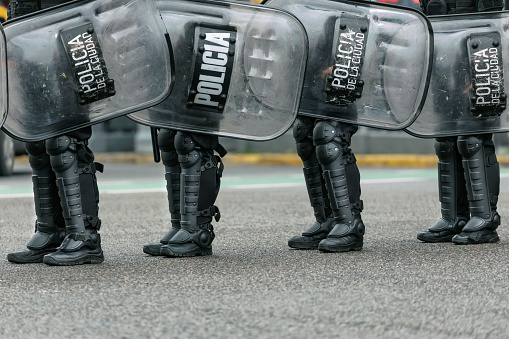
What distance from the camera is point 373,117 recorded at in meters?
5.14

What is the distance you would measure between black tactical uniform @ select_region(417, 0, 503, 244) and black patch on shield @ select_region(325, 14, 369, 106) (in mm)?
757

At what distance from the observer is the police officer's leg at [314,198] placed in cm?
543

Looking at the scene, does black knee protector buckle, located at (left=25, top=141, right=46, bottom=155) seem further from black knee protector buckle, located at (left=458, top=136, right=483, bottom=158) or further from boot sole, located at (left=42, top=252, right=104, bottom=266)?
black knee protector buckle, located at (left=458, top=136, right=483, bottom=158)

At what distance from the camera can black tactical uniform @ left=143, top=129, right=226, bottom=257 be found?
5062 mm

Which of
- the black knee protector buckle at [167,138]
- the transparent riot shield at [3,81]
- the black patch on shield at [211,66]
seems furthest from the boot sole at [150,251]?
the transparent riot shield at [3,81]

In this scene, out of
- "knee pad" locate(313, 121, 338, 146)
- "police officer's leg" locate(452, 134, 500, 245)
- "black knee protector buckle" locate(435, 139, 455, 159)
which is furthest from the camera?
"black knee protector buckle" locate(435, 139, 455, 159)

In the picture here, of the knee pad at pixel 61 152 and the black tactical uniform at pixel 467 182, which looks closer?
the knee pad at pixel 61 152

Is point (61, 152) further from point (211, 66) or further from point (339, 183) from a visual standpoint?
point (339, 183)

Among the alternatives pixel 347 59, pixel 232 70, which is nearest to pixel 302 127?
A: pixel 347 59

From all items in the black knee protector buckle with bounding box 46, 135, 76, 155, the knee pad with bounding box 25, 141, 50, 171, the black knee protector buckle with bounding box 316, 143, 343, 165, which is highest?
the black knee protector buckle with bounding box 46, 135, 76, 155

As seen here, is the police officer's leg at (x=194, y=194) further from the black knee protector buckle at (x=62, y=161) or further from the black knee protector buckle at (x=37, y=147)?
the black knee protector buckle at (x=37, y=147)

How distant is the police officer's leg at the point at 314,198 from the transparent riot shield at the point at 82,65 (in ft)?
3.31

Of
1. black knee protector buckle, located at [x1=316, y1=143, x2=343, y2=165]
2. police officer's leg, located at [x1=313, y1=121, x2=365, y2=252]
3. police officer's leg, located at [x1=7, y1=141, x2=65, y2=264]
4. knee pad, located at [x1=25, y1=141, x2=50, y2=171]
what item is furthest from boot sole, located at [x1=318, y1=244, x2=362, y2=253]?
knee pad, located at [x1=25, y1=141, x2=50, y2=171]

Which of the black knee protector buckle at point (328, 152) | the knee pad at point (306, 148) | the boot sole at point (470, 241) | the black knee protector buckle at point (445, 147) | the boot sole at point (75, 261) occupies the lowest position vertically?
the boot sole at point (470, 241)
